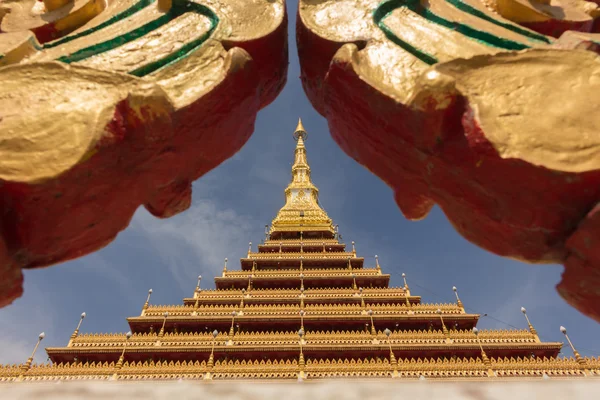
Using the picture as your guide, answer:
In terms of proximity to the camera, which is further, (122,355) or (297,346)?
(297,346)

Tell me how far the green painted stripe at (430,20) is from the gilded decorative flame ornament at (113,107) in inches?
15.5

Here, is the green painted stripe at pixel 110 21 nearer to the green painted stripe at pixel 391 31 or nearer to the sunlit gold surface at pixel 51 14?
the sunlit gold surface at pixel 51 14

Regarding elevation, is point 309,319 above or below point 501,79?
above

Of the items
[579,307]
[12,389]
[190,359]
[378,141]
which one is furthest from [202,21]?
[190,359]

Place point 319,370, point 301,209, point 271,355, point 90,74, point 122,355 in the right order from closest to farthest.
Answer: point 90,74
point 319,370
point 122,355
point 271,355
point 301,209

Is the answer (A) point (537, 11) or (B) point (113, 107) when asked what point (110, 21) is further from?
(A) point (537, 11)

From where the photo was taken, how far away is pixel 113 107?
1.18 meters

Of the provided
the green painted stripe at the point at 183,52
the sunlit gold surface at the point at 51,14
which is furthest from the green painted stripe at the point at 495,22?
the sunlit gold surface at the point at 51,14

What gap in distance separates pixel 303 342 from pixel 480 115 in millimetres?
9662

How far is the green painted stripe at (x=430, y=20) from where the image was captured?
53.6 inches

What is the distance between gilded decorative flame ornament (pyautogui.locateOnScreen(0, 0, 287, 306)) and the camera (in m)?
1.13

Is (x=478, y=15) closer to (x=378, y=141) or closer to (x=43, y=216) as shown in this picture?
(x=378, y=141)

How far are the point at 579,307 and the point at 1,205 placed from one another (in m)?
1.64

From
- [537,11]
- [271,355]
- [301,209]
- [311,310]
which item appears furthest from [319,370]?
[301,209]
